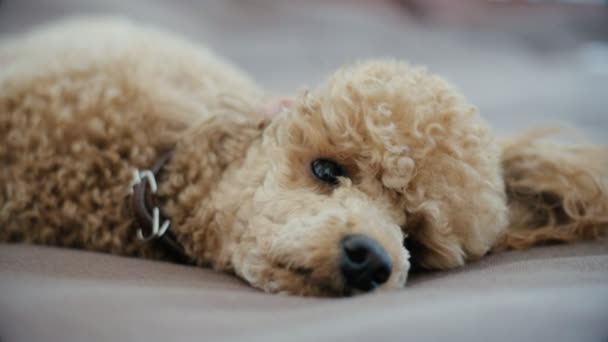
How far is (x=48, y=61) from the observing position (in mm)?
1680

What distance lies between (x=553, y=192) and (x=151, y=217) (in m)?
1.04

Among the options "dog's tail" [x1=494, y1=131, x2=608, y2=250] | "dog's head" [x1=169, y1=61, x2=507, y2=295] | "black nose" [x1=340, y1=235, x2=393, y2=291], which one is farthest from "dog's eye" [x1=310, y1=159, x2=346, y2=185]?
"dog's tail" [x1=494, y1=131, x2=608, y2=250]

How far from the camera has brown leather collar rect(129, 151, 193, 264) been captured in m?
1.42

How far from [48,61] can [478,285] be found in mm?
1294

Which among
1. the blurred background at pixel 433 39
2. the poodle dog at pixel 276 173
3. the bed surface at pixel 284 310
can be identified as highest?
the blurred background at pixel 433 39

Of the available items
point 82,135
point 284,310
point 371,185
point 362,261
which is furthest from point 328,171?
point 82,135

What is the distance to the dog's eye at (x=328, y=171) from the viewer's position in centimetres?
132

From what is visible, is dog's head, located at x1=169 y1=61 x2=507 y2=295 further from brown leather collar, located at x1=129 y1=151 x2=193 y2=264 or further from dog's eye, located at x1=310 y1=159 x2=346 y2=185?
brown leather collar, located at x1=129 y1=151 x2=193 y2=264

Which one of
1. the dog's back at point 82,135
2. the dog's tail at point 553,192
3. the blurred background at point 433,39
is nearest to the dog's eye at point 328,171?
the dog's back at point 82,135

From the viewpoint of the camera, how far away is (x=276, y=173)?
134 centimetres

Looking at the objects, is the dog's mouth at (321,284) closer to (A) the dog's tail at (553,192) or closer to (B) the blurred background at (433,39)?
(A) the dog's tail at (553,192)

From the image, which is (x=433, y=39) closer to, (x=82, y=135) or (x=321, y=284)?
(x=82, y=135)

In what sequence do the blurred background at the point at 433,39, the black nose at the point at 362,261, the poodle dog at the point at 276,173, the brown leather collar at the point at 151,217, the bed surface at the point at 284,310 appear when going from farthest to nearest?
the blurred background at the point at 433,39 < the brown leather collar at the point at 151,217 < the poodle dog at the point at 276,173 < the black nose at the point at 362,261 < the bed surface at the point at 284,310

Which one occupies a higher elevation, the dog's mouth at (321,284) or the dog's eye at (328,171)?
the dog's eye at (328,171)
